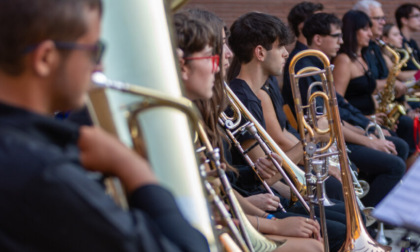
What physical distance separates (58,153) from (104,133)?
0.12 meters

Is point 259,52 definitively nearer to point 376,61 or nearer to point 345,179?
point 345,179

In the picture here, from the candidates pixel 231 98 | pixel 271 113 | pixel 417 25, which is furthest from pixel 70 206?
pixel 417 25

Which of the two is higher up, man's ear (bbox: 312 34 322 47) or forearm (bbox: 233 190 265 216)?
forearm (bbox: 233 190 265 216)

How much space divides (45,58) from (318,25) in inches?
148

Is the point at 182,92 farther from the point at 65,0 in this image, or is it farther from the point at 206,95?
the point at 206,95

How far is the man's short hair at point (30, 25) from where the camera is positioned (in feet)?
3.29

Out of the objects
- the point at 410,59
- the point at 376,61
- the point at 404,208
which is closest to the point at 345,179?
the point at 404,208

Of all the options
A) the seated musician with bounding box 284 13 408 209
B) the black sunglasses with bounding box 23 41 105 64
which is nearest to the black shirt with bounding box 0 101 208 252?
the black sunglasses with bounding box 23 41 105 64

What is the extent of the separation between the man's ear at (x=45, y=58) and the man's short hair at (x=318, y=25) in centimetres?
374

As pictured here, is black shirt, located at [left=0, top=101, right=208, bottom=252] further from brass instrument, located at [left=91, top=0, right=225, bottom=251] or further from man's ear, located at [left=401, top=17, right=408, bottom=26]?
man's ear, located at [left=401, top=17, right=408, bottom=26]

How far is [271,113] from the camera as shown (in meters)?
3.53

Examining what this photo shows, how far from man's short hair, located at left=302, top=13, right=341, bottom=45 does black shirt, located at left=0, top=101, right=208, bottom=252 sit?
3.75 meters

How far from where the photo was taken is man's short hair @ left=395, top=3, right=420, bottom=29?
714 centimetres

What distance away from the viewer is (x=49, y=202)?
97cm
